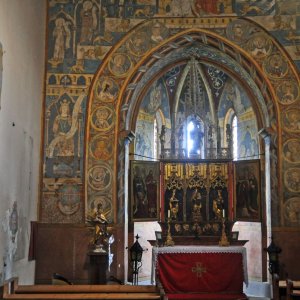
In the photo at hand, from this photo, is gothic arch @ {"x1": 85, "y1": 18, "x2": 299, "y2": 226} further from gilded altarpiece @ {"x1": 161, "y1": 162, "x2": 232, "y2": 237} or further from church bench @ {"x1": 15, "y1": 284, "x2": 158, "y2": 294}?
church bench @ {"x1": 15, "y1": 284, "x2": 158, "y2": 294}

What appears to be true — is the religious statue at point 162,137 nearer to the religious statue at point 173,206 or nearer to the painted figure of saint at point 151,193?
the painted figure of saint at point 151,193

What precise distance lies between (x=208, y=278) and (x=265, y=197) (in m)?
3.15

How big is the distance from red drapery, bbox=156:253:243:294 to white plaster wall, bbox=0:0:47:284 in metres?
3.69

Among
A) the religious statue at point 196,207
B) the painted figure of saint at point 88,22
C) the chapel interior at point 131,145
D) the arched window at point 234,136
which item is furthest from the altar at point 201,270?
the painted figure of saint at point 88,22

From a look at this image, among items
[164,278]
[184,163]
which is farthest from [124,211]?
[184,163]

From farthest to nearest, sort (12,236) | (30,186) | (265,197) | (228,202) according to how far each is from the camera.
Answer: (228,202), (265,197), (30,186), (12,236)

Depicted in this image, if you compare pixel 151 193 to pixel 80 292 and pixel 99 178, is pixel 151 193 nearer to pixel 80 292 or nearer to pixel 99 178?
pixel 99 178

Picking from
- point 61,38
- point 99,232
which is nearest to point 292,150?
point 99,232

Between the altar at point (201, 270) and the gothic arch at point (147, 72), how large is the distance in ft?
6.07

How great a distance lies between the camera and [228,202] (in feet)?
56.9

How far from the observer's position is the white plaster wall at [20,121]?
1142 cm

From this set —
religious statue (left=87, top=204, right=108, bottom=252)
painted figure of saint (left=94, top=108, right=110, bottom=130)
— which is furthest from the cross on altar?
painted figure of saint (left=94, top=108, right=110, bottom=130)

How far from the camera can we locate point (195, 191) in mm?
17516

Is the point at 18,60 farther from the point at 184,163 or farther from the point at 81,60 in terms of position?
the point at 184,163
